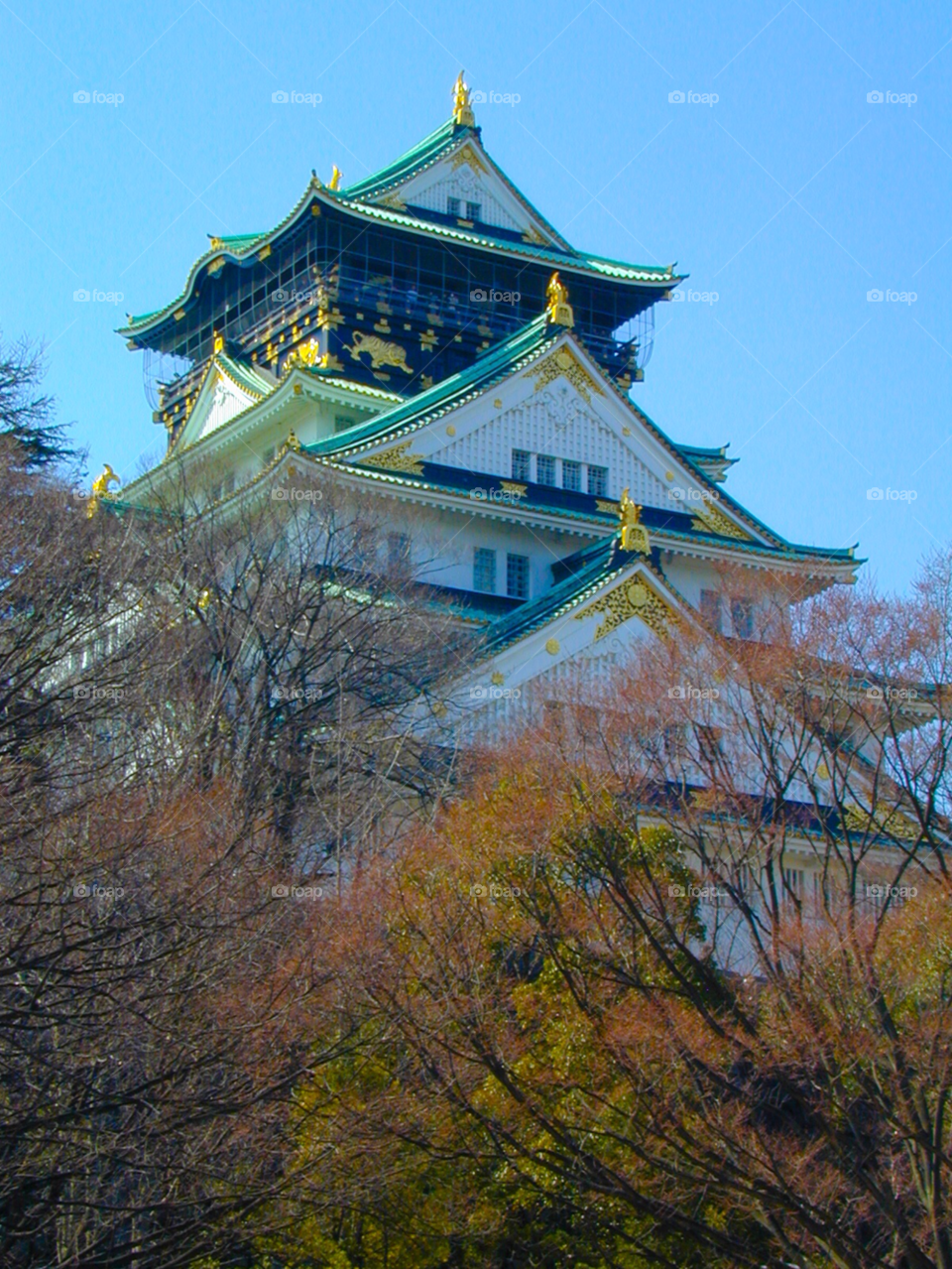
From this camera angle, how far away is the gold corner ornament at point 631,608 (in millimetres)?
34906

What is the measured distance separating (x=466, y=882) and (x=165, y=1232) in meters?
6.28

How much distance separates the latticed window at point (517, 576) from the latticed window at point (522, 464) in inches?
72.0

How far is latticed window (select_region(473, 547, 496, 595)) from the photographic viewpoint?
40094 millimetres

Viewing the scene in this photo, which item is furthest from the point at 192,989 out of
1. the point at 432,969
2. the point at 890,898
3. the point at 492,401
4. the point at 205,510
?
the point at 492,401

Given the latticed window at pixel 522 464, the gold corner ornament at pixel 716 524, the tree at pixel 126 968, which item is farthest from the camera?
the gold corner ornament at pixel 716 524

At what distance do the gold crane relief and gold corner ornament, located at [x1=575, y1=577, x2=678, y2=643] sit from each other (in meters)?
13.0

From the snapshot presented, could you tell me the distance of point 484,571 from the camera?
40312 millimetres

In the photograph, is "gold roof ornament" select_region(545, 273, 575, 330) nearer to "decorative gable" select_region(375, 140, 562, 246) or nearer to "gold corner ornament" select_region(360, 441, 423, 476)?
"gold corner ornament" select_region(360, 441, 423, 476)

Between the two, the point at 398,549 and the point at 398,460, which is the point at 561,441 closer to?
the point at 398,460

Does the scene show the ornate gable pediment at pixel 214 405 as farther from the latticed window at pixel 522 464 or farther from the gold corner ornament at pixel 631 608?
the gold corner ornament at pixel 631 608

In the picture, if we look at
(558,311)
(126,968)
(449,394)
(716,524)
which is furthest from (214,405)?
(126,968)

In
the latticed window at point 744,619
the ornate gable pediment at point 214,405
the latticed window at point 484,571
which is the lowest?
the latticed window at point 744,619

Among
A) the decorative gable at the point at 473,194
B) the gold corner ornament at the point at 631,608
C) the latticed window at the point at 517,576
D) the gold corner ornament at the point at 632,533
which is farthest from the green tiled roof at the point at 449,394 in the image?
the decorative gable at the point at 473,194

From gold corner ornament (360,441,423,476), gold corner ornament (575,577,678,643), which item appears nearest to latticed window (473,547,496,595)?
gold corner ornament (360,441,423,476)
